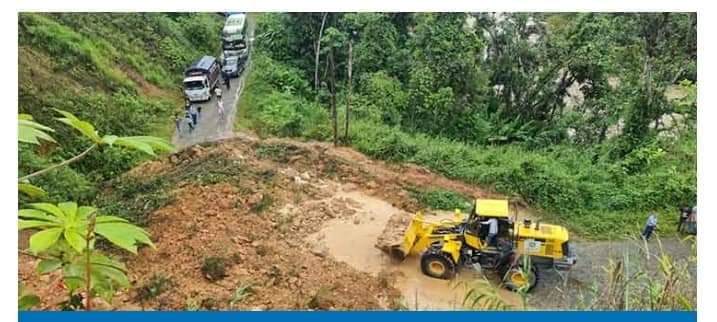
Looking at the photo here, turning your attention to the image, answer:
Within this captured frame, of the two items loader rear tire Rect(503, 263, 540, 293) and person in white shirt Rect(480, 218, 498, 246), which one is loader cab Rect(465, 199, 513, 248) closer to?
person in white shirt Rect(480, 218, 498, 246)

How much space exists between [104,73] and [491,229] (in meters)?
3.38

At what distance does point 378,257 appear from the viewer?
5801mm

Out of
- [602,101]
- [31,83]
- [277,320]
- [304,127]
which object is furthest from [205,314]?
[602,101]

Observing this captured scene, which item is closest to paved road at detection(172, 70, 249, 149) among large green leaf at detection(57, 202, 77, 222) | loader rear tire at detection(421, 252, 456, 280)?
loader rear tire at detection(421, 252, 456, 280)

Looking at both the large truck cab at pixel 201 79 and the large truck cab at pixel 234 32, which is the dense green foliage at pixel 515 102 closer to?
the large truck cab at pixel 234 32

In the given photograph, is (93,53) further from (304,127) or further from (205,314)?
(205,314)

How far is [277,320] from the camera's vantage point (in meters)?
5.13

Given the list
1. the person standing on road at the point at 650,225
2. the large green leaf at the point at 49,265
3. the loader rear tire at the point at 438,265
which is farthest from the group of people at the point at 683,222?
the large green leaf at the point at 49,265

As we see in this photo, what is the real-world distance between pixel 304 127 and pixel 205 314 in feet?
5.91

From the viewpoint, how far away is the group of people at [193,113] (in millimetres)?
5879

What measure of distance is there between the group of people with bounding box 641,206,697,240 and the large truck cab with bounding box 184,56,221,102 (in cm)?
A: 358

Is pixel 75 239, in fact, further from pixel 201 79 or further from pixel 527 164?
pixel 527 164

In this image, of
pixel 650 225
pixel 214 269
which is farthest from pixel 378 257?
pixel 650 225

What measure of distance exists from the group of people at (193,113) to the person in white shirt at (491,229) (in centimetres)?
232
